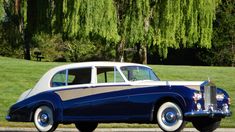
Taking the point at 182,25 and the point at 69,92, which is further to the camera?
the point at 182,25

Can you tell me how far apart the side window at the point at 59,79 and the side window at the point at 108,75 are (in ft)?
3.25

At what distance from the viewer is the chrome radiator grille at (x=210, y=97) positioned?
12052 mm

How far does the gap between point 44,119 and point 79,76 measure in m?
1.34

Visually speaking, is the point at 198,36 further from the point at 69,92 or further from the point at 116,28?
the point at 69,92

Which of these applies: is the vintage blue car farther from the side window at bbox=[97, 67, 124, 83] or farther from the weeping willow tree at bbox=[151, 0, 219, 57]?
the weeping willow tree at bbox=[151, 0, 219, 57]

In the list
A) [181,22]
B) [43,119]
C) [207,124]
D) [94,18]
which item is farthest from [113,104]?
[181,22]

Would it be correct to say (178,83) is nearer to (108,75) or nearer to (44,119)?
(108,75)

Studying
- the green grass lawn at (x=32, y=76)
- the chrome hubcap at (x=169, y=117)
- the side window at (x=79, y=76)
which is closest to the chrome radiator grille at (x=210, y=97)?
the chrome hubcap at (x=169, y=117)

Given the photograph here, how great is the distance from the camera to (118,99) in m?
12.5

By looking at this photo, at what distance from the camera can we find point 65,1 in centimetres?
3086

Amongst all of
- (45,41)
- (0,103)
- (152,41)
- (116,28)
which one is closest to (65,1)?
(116,28)

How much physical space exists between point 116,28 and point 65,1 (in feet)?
10.5

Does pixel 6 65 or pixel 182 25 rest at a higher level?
pixel 182 25

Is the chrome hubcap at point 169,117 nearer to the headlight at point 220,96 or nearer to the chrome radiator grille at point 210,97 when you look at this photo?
the chrome radiator grille at point 210,97
